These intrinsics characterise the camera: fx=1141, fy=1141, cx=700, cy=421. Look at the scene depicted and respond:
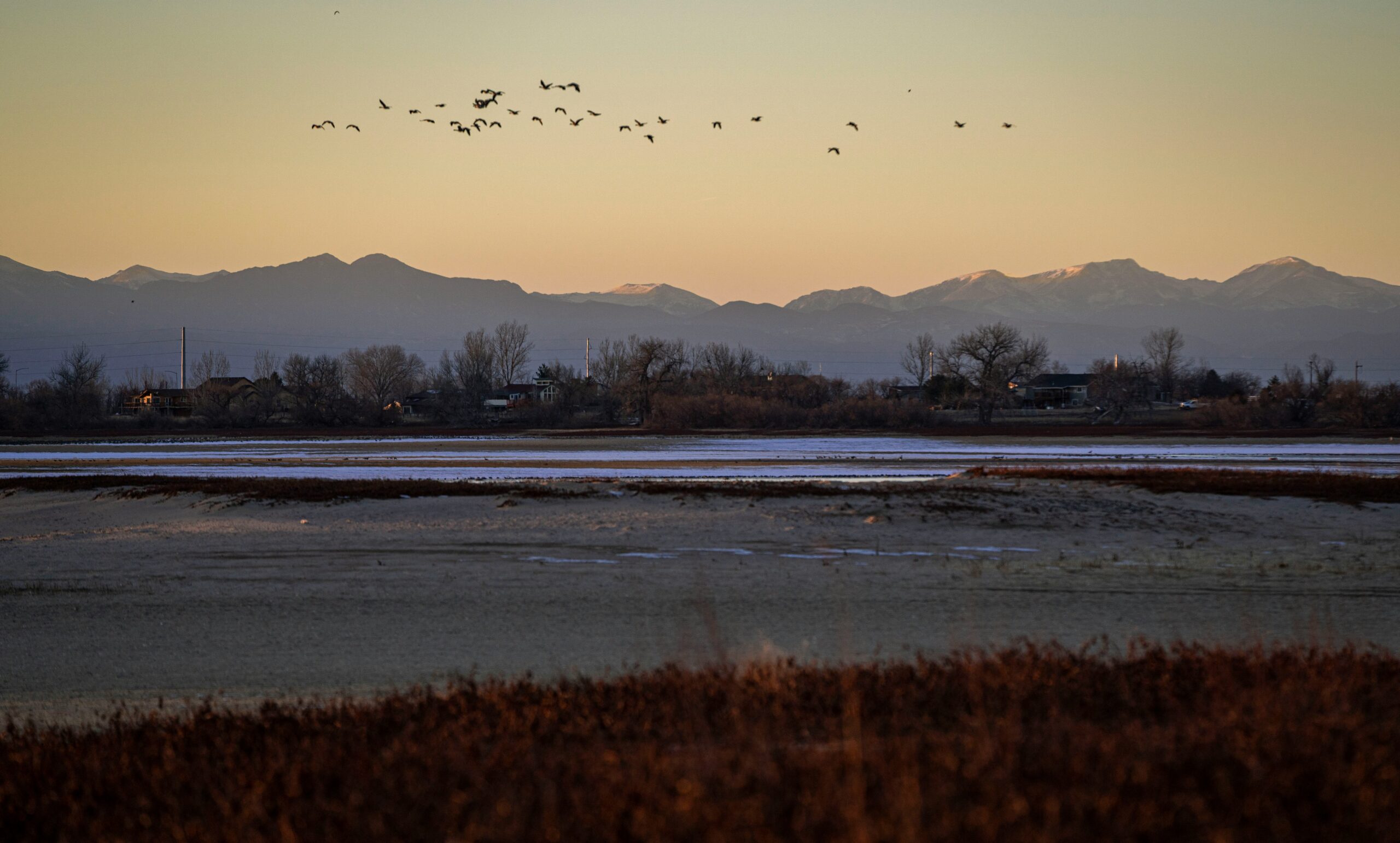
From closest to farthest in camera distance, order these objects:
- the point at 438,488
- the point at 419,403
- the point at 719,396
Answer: the point at 438,488 → the point at 719,396 → the point at 419,403

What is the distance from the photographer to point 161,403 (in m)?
121

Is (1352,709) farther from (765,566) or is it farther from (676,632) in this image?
(765,566)

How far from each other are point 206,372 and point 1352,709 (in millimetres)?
206053

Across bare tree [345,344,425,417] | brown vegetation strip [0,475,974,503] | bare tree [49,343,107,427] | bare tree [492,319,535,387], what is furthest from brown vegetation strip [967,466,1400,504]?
bare tree [492,319,535,387]

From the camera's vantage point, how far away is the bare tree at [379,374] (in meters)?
137

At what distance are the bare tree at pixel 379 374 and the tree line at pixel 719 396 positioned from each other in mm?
597

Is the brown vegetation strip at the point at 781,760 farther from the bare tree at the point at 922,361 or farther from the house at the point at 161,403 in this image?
the bare tree at the point at 922,361

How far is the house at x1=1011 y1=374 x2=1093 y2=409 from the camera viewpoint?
476 feet

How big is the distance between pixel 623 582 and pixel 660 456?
33.4 m

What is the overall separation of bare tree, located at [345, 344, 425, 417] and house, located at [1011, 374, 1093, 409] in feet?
250

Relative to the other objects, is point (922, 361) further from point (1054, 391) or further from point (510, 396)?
point (510, 396)

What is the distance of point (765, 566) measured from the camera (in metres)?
19.4

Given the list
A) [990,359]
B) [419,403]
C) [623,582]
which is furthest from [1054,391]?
[623,582]

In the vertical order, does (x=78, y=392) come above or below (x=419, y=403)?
above
